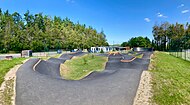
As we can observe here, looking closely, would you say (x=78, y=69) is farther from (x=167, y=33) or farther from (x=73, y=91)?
(x=167, y=33)

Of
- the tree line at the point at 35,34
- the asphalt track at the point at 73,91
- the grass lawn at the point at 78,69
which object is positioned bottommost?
the grass lawn at the point at 78,69

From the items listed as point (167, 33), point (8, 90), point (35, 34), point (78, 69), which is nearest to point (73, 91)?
point (8, 90)

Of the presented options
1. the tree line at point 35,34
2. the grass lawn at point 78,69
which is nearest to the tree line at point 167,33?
the tree line at point 35,34

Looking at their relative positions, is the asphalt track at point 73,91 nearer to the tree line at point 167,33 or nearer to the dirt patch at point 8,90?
the dirt patch at point 8,90

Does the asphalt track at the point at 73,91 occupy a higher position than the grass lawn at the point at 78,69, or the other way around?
the asphalt track at the point at 73,91

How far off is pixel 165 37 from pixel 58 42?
38.3m

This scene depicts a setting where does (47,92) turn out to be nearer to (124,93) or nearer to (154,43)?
(124,93)

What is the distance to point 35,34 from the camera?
4397 cm

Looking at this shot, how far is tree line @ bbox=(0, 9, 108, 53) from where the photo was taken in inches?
1541

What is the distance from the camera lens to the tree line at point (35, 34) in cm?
3914

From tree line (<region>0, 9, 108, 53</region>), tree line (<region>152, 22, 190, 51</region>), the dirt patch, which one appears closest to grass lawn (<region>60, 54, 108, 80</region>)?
the dirt patch

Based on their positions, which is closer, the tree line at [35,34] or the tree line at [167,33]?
the tree line at [35,34]

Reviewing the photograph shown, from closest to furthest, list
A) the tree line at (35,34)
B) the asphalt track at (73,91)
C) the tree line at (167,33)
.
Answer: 1. the asphalt track at (73,91)
2. the tree line at (35,34)
3. the tree line at (167,33)

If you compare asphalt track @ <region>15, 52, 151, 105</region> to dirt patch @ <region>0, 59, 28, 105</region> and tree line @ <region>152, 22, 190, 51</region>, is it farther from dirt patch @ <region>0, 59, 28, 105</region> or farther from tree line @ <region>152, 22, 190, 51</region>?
tree line @ <region>152, 22, 190, 51</region>
